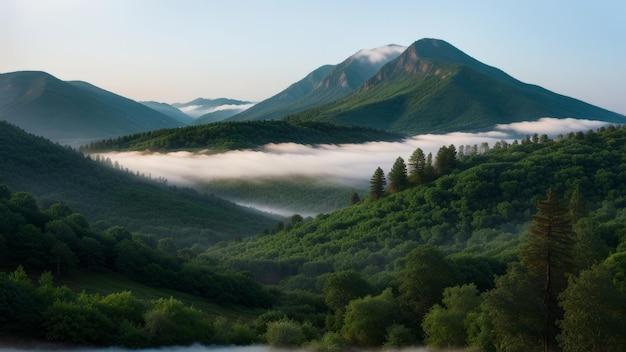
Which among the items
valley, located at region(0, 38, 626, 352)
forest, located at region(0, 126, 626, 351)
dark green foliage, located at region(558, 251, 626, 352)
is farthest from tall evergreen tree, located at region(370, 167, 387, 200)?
dark green foliage, located at region(558, 251, 626, 352)

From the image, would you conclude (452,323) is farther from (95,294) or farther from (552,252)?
(95,294)

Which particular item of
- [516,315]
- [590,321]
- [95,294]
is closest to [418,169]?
[95,294]

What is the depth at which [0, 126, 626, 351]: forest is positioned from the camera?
41.0m

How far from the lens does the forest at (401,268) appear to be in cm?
4103

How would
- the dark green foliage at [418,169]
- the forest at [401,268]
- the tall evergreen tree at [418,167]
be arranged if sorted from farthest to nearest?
1. the tall evergreen tree at [418,167]
2. the dark green foliage at [418,169]
3. the forest at [401,268]

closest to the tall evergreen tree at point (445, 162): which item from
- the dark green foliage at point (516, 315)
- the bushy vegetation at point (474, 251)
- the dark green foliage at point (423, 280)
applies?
→ the bushy vegetation at point (474, 251)

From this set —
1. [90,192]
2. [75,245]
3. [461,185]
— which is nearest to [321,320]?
[75,245]

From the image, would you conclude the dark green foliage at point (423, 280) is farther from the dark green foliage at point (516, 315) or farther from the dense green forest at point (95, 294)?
the dark green foliage at point (516, 315)

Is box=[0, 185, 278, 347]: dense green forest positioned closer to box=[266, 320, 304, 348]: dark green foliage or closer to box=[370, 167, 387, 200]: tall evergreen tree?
box=[266, 320, 304, 348]: dark green foliage

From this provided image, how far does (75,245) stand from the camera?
8000 centimetres

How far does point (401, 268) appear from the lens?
79.8 m

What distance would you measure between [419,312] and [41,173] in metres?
168

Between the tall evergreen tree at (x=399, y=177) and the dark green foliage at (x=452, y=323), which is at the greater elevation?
the tall evergreen tree at (x=399, y=177)

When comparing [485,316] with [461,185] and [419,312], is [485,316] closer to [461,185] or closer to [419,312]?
[419,312]
